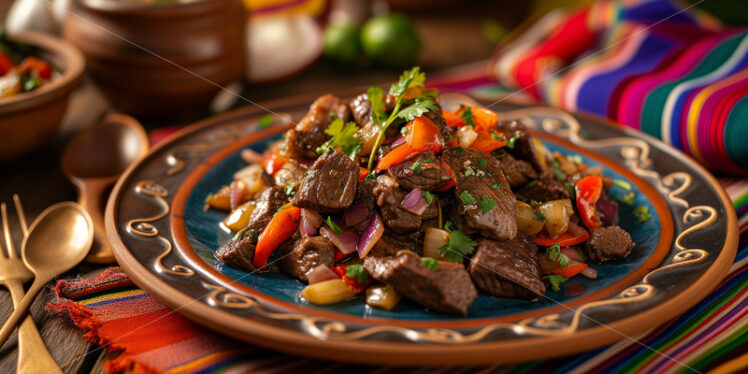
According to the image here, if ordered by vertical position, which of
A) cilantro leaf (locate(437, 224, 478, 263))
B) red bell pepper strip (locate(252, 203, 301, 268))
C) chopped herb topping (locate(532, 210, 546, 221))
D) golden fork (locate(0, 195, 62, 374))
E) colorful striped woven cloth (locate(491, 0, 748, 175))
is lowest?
golden fork (locate(0, 195, 62, 374))

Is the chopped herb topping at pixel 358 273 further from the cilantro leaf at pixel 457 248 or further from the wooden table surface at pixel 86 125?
the wooden table surface at pixel 86 125

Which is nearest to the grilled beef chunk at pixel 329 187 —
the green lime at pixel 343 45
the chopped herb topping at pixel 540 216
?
the chopped herb topping at pixel 540 216

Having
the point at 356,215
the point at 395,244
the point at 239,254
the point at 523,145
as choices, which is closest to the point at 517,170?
the point at 523,145

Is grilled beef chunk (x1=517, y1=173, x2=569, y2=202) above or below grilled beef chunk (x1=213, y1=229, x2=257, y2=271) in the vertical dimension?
above

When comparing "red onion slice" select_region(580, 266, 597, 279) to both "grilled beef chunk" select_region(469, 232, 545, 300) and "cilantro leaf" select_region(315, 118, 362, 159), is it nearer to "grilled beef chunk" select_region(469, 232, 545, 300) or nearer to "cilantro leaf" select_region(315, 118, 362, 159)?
"grilled beef chunk" select_region(469, 232, 545, 300)

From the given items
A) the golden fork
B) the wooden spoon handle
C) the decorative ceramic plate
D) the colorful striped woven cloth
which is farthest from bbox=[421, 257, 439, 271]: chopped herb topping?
the colorful striped woven cloth

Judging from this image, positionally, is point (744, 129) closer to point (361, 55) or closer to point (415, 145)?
point (415, 145)
